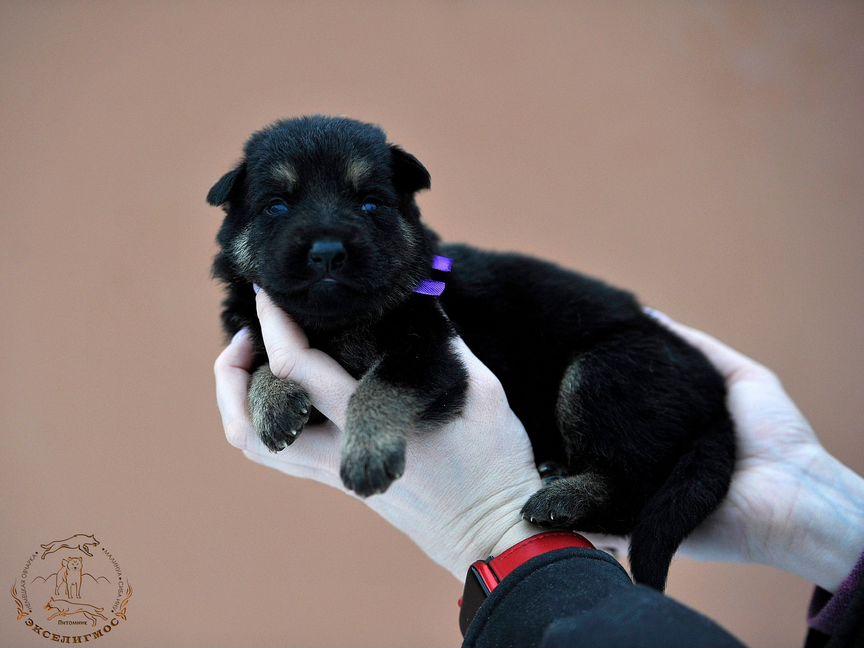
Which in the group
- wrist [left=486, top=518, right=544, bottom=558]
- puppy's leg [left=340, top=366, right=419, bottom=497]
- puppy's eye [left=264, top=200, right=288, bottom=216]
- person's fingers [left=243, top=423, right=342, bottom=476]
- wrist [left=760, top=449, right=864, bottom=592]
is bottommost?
wrist [left=760, top=449, right=864, bottom=592]

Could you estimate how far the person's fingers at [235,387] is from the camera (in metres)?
2.32

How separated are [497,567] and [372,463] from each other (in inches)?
20.4

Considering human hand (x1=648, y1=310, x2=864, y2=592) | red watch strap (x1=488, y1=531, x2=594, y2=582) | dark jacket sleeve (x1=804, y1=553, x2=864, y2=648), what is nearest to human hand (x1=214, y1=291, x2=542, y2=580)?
red watch strap (x1=488, y1=531, x2=594, y2=582)

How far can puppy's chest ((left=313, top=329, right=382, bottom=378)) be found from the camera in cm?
231

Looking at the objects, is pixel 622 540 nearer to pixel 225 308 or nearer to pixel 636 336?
pixel 636 336

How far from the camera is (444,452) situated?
2.23 metres

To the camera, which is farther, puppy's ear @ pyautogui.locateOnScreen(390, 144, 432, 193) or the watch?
puppy's ear @ pyautogui.locateOnScreen(390, 144, 432, 193)

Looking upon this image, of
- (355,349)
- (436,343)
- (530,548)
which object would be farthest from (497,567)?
(355,349)

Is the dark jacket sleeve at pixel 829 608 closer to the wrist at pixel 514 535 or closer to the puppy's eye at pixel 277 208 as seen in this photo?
the wrist at pixel 514 535

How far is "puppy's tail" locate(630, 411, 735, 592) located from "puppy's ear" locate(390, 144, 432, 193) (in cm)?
140

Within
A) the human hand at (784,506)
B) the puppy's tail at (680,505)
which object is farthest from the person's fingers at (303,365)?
the human hand at (784,506)

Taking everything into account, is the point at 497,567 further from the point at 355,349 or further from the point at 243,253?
the point at 243,253

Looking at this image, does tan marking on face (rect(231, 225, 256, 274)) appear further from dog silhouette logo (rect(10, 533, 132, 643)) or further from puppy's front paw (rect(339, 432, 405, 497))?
dog silhouette logo (rect(10, 533, 132, 643))

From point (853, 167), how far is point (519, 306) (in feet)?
12.1
